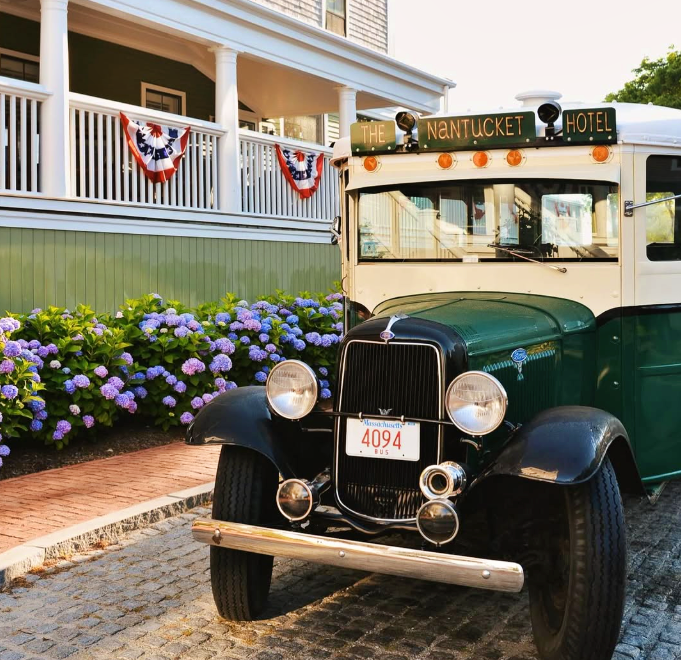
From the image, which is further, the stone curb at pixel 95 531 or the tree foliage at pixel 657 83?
the tree foliage at pixel 657 83

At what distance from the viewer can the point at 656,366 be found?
4.81m

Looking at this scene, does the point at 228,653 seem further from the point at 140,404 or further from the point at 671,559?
the point at 140,404

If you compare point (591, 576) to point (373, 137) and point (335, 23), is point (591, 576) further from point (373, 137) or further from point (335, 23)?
point (335, 23)

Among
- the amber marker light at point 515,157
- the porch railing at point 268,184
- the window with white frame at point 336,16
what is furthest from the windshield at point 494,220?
the window with white frame at point 336,16

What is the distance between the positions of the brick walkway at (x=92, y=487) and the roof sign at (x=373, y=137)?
8.57 ft

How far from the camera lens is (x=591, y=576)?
128 inches

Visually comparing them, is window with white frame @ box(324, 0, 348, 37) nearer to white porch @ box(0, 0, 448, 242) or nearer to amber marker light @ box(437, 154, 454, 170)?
white porch @ box(0, 0, 448, 242)

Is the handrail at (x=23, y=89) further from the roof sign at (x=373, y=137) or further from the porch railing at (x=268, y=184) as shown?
the roof sign at (x=373, y=137)

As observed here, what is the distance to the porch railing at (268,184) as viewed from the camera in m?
11.3

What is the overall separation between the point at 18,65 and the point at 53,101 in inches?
126

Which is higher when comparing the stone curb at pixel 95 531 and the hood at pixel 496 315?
the hood at pixel 496 315

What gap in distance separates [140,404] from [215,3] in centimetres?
549

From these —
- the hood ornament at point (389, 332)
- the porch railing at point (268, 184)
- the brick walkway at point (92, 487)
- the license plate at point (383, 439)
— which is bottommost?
the brick walkway at point (92, 487)

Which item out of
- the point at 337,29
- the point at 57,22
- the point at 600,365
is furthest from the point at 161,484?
the point at 337,29
